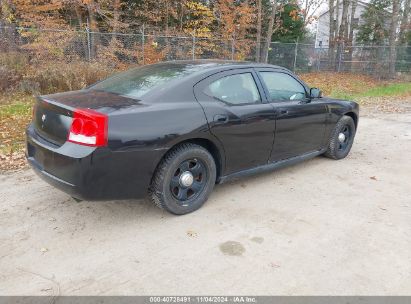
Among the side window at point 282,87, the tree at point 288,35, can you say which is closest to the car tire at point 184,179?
the side window at point 282,87

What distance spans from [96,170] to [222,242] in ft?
4.07

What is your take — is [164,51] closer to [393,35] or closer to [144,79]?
[144,79]

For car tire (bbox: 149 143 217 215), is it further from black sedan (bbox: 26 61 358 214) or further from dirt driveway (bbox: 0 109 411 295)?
dirt driveway (bbox: 0 109 411 295)

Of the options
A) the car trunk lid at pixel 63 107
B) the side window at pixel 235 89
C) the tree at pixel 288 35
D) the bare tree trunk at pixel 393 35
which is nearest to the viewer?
the car trunk lid at pixel 63 107

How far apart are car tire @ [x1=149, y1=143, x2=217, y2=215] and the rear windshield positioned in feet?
2.32

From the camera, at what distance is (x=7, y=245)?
10.4 feet

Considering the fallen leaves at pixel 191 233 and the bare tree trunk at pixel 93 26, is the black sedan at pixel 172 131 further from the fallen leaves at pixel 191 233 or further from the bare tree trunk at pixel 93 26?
the bare tree trunk at pixel 93 26

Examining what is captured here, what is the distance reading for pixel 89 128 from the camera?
3.13m

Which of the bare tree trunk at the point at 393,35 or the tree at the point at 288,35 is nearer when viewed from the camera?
the bare tree trunk at the point at 393,35

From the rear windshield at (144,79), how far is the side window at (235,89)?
0.93ft

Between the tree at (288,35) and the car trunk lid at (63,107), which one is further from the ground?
the tree at (288,35)

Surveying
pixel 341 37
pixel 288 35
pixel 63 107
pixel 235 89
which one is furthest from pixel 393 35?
pixel 63 107

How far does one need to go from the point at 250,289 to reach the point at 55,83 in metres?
9.39

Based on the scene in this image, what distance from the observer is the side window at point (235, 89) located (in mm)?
3973
